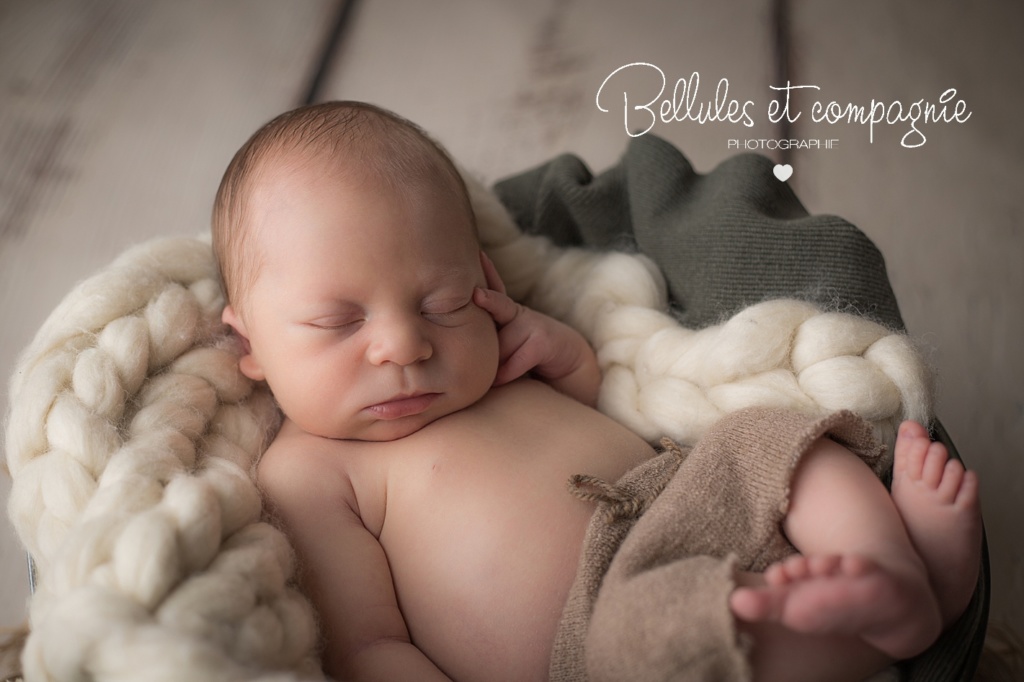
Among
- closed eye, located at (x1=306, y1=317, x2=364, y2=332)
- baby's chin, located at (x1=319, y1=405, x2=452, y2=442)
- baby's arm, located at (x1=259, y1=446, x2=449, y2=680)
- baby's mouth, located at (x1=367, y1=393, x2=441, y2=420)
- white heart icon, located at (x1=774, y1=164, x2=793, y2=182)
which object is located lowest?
baby's arm, located at (x1=259, y1=446, x2=449, y2=680)

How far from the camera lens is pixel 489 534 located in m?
0.97

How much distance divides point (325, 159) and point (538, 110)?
1.07 m

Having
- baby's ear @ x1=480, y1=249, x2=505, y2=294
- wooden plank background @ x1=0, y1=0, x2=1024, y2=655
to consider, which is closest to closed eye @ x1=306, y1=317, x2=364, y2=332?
baby's ear @ x1=480, y1=249, x2=505, y2=294

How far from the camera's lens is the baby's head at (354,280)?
0.99 metres

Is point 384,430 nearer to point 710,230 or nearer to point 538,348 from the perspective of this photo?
point 538,348

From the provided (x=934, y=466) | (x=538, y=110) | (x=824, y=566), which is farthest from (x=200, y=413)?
(x=538, y=110)

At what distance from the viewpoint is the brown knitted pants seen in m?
0.75

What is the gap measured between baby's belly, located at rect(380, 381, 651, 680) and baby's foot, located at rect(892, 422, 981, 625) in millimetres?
343

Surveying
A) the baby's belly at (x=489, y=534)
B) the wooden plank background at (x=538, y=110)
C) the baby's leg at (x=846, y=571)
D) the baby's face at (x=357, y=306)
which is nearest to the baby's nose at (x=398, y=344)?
the baby's face at (x=357, y=306)

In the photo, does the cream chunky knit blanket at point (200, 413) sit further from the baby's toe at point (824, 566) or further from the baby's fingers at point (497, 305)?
the baby's toe at point (824, 566)

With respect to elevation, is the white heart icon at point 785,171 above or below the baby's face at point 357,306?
above

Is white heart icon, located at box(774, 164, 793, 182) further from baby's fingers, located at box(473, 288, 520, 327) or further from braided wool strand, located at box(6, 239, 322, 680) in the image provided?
braided wool strand, located at box(6, 239, 322, 680)

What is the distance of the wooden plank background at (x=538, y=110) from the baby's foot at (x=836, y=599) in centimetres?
73

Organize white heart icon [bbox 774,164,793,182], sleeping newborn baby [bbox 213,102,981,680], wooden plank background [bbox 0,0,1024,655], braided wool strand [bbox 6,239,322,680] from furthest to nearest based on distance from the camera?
white heart icon [bbox 774,164,793,182]
wooden plank background [bbox 0,0,1024,655]
sleeping newborn baby [bbox 213,102,981,680]
braided wool strand [bbox 6,239,322,680]
